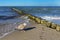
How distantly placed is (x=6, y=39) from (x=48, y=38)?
1858mm

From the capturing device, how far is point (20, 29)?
10328 millimetres

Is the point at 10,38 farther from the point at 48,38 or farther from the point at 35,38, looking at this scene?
the point at 48,38

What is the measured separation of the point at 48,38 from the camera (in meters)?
8.28

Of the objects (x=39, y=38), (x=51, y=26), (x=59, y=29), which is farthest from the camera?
(x=51, y=26)

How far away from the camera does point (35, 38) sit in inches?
326

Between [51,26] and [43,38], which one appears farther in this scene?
[51,26]

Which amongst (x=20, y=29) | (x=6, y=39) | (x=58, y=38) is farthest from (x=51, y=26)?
(x=6, y=39)

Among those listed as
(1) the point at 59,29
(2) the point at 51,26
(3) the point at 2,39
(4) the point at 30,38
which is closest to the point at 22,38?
(4) the point at 30,38

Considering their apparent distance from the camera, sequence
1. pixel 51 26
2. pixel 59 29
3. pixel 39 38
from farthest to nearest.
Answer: pixel 51 26, pixel 59 29, pixel 39 38

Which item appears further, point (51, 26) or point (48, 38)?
point (51, 26)

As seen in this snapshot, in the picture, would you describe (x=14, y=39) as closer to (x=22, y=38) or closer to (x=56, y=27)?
(x=22, y=38)

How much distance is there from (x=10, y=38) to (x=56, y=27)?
10.8 ft

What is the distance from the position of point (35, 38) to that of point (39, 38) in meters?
0.18

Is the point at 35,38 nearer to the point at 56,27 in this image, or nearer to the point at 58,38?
the point at 58,38
